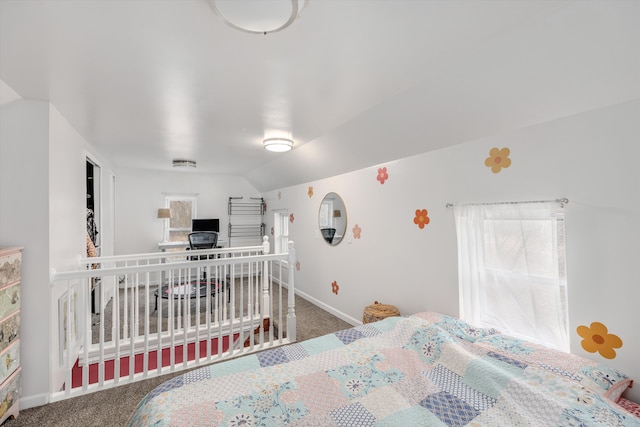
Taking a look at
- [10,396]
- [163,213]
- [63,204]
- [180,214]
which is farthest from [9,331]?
[180,214]

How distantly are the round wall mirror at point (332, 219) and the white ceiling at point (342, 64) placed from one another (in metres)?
1.44

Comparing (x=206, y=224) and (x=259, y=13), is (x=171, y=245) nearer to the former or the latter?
(x=206, y=224)

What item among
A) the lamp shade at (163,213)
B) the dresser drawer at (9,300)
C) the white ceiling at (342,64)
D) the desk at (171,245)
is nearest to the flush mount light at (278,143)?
the white ceiling at (342,64)

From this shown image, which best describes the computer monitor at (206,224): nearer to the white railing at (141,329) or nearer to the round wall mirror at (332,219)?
the white railing at (141,329)

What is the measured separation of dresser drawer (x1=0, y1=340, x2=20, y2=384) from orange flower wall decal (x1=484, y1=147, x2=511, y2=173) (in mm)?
3664

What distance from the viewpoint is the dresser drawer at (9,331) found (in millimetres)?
1853

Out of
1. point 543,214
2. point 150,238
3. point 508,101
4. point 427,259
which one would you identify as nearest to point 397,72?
point 508,101

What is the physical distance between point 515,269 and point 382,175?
5.47 ft

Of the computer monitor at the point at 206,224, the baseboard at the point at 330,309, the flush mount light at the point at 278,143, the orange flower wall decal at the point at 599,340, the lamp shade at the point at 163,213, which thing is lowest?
the baseboard at the point at 330,309

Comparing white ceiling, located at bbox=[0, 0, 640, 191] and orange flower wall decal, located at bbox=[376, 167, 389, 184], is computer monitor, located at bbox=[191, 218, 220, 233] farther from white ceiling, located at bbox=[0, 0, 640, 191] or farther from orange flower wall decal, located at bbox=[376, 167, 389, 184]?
orange flower wall decal, located at bbox=[376, 167, 389, 184]

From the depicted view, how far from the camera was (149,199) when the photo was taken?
573cm

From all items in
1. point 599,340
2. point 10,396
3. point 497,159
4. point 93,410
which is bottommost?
point 93,410

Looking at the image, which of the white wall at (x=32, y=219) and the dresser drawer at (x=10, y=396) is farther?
the white wall at (x=32, y=219)

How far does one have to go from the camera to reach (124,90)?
2.03m
